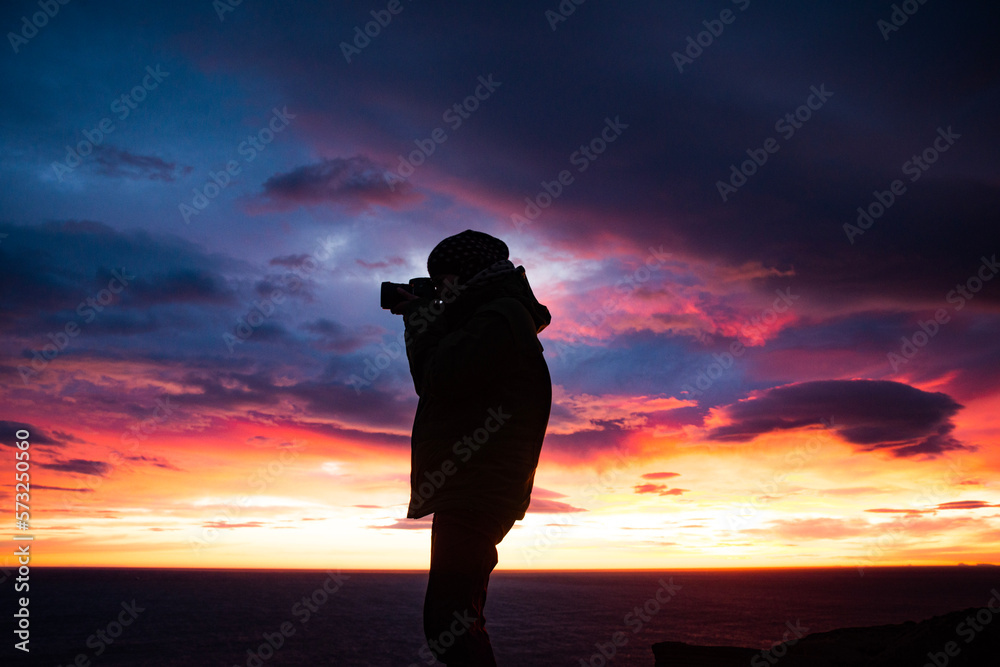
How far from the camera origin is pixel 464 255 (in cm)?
263

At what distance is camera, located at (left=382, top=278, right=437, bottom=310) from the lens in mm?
2697

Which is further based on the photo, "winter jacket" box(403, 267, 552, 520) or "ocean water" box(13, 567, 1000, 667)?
"ocean water" box(13, 567, 1000, 667)

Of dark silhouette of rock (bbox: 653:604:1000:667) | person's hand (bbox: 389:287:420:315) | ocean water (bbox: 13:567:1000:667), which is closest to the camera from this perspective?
person's hand (bbox: 389:287:420:315)

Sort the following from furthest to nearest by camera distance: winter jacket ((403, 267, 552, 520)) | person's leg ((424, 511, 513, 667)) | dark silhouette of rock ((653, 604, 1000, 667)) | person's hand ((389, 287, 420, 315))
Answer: dark silhouette of rock ((653, 604, 1000, 667)), person's hand ((389, 287, 420, 315)), winter jacket ((403, 267, 552, 520)), person's leg ((424, 511, 513, 667))

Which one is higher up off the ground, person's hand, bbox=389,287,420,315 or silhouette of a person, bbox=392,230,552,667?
person's hand, bbox=389,287,420,315

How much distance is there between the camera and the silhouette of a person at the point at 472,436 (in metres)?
2.13

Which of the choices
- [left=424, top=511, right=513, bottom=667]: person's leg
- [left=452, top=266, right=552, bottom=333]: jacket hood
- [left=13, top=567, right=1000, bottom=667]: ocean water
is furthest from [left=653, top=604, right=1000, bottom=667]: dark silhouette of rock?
[left=13, top=567, right=1000, bottom=667]: ocean water

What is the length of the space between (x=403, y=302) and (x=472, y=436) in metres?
0.75

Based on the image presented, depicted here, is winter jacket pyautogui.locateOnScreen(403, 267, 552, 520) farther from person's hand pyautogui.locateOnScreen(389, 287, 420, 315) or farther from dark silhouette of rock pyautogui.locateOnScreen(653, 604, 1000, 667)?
dark silhouette of rock pyautogui.locateOnScreen(653, 604, 1000, 667)

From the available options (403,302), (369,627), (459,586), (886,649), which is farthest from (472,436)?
(369,627)

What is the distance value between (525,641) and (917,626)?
72.4 metres

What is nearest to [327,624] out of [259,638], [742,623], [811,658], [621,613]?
[259,638]

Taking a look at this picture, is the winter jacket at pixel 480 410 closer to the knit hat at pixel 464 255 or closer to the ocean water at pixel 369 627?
the knit hat at pixel 464 255

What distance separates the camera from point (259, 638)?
2785 inches
